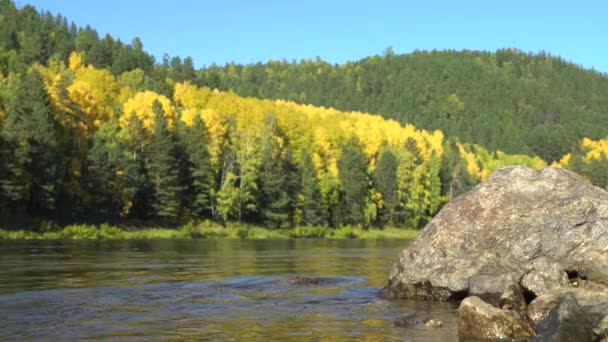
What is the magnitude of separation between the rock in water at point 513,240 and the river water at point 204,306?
138cm

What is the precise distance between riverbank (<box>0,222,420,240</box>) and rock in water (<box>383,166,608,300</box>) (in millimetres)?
57592

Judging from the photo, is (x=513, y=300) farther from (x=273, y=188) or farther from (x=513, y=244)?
(x=273, y=188)

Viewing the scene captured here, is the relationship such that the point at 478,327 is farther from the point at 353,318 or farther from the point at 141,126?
the point at 141,126

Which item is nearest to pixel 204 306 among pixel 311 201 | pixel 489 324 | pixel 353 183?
pixel 489 324

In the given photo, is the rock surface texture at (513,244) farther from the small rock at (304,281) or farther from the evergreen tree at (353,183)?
the evergreen tree at (353,183)

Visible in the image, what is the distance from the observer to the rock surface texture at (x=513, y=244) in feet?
70.5

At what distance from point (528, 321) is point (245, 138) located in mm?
105393

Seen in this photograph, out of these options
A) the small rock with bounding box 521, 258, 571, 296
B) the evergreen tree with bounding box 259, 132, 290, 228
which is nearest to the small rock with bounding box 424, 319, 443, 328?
the small rock with bounding box 521, 258, 571, 296

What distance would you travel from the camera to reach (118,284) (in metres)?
28.6

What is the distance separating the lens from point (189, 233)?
92.4 meters

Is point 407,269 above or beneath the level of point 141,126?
beneath

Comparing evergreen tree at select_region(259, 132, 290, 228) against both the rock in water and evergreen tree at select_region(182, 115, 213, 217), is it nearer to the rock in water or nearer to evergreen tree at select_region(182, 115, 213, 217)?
evergreen tree at select_region(182, 115, 213, 217)

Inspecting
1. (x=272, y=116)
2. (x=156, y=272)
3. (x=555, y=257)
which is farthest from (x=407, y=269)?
(x=272, y=116)

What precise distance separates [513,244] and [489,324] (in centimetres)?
690
